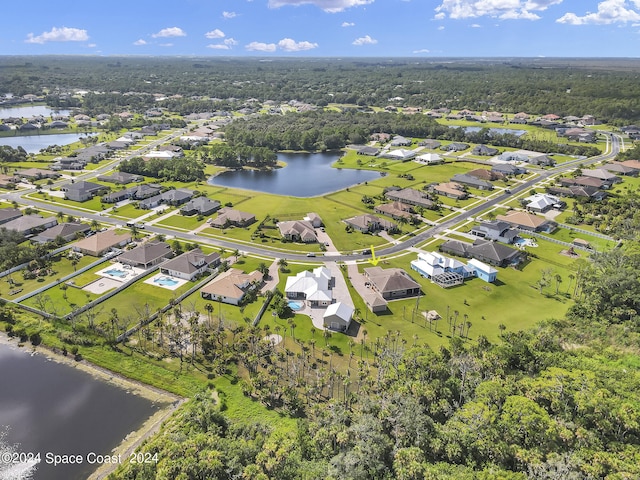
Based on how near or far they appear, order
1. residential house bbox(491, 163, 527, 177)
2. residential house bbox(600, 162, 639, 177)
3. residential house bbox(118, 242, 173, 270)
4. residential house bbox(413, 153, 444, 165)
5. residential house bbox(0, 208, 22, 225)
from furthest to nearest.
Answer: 1. residential house bbox(413, 153, 444, 165)
2. residential house bbox(491, 163, 527, 177)
3. residential house bbox(600, 162, 639, 177)
4. residential house bbox(0, 208, 22, 225)
5. residential house bbox(118, 242, 173, 270)

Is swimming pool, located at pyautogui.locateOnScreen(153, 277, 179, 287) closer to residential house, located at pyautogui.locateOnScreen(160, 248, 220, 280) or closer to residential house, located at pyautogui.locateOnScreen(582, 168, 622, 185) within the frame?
residential house, located at pyautogui.locateOnScreen(160, 248, 220, 280)

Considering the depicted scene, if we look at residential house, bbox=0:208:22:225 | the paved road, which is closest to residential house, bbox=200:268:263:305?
the paved road

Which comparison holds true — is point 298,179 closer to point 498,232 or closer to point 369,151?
point 369,151

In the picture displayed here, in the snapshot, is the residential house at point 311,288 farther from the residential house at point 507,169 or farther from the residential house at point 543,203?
the residential house at point 507,169

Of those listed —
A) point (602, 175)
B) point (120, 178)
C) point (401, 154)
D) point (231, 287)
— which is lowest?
point (231, 287)

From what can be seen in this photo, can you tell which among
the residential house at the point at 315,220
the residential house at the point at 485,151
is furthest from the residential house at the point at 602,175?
the residential house at the point at 315,220

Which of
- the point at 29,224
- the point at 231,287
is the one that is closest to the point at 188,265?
the point at 231,287

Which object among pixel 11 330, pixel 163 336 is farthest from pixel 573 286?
pixel 11 330
